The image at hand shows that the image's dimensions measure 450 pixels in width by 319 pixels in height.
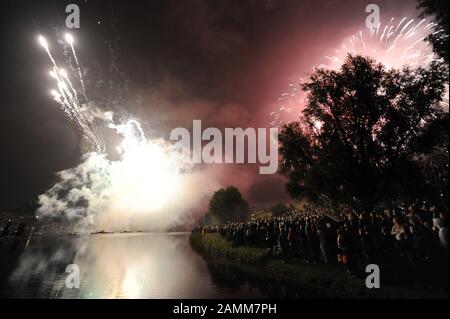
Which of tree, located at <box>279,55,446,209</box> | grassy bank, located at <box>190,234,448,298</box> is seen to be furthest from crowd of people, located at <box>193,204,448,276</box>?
tree, located at <box>279,55,446,209</box>

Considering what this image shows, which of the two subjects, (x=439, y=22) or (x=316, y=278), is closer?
(x=316, y=278)

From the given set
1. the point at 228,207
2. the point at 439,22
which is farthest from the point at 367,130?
the point at 228,207

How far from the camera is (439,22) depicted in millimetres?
20656

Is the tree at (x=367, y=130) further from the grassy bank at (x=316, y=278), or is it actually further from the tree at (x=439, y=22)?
the grassy bank at (x=316, y=278)

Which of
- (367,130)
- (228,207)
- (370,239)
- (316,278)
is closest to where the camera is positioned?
Result: (316,278)

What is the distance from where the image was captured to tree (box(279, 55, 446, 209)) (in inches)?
1057

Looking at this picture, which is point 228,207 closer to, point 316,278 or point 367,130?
point 367,130

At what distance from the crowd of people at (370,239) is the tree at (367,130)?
27.9 feet

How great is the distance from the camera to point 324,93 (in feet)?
101

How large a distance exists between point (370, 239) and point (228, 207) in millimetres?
120981

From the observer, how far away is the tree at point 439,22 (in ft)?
65.1

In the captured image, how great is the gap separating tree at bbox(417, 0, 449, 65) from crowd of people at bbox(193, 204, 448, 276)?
10.9 metres

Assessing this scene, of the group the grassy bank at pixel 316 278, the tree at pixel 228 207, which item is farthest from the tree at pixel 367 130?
the tree at pixel 228 207

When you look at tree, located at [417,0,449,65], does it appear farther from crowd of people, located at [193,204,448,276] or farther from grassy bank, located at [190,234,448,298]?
grassy bank, located at [190,234,448,298]
